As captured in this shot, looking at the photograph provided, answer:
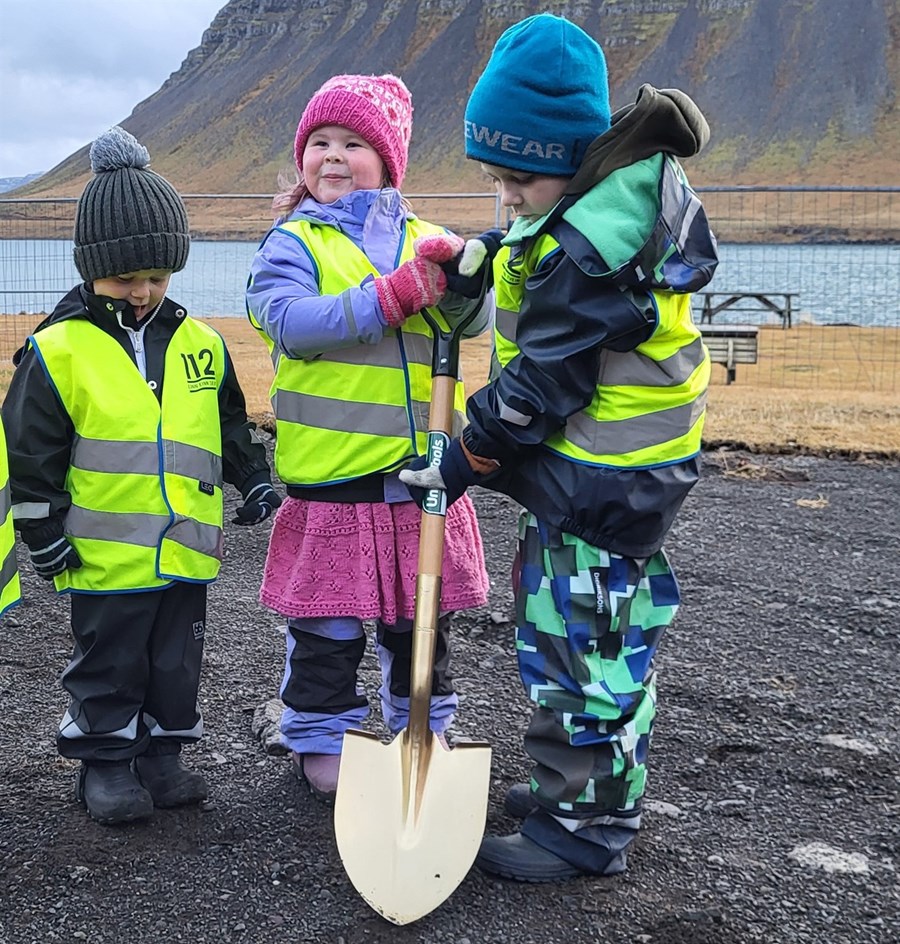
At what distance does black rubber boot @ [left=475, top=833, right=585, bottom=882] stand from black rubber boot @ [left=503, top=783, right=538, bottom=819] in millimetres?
238

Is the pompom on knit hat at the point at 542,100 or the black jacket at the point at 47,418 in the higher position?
the pompom on knit hat at the point at 542,100

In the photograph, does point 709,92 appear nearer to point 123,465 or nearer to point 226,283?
point 226,283

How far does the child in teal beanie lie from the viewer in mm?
2207

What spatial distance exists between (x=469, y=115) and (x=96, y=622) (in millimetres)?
1374

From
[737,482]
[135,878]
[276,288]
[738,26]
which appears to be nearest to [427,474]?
[276,288]

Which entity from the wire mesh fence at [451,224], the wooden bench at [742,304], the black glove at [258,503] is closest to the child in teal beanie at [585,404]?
the black glove at [258,503]

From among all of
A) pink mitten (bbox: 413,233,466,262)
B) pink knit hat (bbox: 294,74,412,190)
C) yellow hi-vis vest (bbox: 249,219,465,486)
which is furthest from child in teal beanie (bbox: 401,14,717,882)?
pink knit hat (bbox: 294,74,412,190)

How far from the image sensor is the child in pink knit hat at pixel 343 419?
2686 mm

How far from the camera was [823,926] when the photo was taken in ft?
7.58

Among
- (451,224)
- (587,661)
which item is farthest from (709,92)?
(587,661)

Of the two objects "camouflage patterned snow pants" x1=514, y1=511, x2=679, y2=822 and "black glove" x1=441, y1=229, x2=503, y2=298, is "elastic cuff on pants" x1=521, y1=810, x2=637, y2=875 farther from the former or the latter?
"black glove" x1=441, y1=229, x2=503, y2=298

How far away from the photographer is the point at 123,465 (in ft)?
8.59

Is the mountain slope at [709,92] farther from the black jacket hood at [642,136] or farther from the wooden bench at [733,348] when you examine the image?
the black jacket hood at [642,136]

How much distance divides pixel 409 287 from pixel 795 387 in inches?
343
